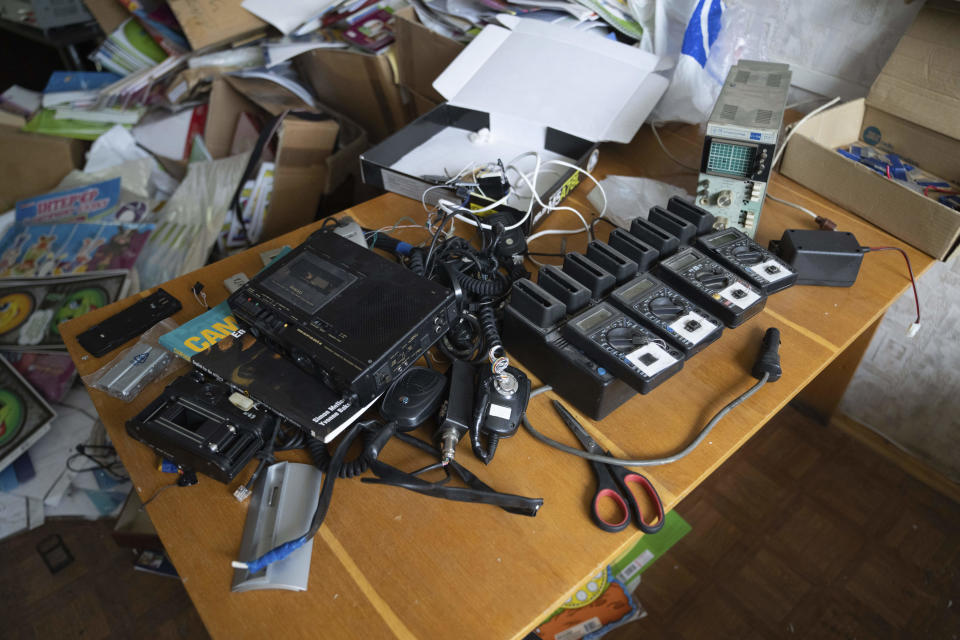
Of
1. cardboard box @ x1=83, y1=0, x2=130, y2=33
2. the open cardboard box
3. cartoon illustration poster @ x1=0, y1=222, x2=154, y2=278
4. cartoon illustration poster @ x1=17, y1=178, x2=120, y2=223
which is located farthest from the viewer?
cardboard box @ x1=83, y1=0, x2=130, y2=33

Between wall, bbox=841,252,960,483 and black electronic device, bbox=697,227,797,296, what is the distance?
0.68 metres

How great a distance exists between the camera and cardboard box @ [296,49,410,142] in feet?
5.74

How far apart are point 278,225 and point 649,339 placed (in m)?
1.33

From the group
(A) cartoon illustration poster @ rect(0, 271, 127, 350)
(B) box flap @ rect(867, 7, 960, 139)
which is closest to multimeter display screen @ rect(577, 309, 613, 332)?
(B) box flap @ rect(867, 7, 960, 139)

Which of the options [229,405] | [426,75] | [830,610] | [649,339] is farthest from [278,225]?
[830,610]

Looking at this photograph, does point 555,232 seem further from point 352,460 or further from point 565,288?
point 352,460

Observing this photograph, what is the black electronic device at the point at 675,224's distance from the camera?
978 millimetres

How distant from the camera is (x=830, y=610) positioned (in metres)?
1.39

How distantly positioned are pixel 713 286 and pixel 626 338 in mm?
197

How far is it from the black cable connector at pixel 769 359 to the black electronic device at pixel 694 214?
0.20 metres

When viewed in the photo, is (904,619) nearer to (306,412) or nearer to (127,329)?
(306,412)

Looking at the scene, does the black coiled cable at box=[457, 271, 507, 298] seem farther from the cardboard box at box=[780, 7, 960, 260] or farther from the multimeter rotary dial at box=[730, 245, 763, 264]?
the cardboard box at box=[780, 7, 960, 260]

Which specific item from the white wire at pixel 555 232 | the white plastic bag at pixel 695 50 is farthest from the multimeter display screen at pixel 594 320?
the white plastic bag at pixel 695 50

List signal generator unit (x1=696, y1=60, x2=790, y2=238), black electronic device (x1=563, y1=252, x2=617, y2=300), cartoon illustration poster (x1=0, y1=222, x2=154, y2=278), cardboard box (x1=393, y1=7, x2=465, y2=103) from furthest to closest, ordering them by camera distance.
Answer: cartoon illustration poster (x1=0, y1=222, x2=154, y2=278) → cardboard box (x1=393, y1=7, x2=465, y2=103) → signal generator unit (x1=696, y1=60, x2=790, y2=238) → black electronic device (x1=563, y1=252, x2=617, y2=300)
